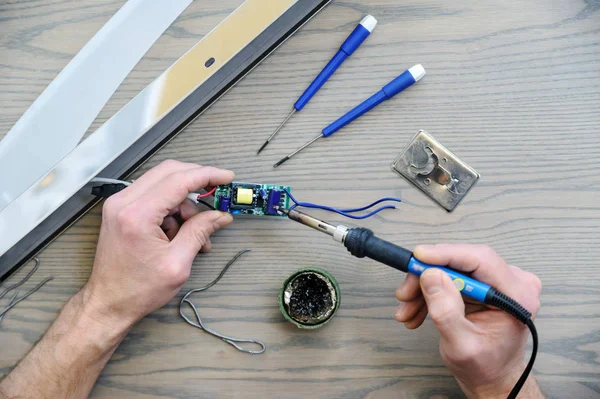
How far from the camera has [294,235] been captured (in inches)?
37.5

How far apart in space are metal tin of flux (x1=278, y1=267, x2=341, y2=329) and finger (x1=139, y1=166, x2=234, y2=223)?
23 cm

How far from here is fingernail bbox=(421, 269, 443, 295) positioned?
2.42 ft

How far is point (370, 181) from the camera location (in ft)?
3.13

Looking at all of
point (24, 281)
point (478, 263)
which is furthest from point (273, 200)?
point (24, 281)

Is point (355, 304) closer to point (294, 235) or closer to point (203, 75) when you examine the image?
point (294, 235)

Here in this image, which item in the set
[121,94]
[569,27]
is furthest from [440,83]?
[121,94]

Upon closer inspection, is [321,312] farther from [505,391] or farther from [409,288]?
[505,391]

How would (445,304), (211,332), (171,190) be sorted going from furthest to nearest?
(211,332) < (171,190) < (445,304)

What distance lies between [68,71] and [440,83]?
0.67 m

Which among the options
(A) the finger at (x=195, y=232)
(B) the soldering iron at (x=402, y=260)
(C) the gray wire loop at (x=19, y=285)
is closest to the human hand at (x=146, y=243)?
(A) the finger at (x=195, y=232)

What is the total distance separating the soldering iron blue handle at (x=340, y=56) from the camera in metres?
0.93

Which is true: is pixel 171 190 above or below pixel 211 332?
above

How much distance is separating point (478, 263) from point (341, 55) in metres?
0.45

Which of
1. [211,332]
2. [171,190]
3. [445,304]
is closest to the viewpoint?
[445,304]
